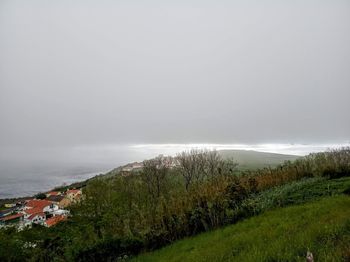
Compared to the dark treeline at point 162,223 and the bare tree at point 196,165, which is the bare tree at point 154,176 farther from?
the dark treeline at point 162,223

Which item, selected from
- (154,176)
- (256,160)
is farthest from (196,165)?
(256,160)

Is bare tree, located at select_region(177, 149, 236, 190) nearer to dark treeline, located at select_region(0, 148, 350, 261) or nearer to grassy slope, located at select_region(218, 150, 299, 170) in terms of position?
dark treeline, located at select_region(0, 148, 350, 261)

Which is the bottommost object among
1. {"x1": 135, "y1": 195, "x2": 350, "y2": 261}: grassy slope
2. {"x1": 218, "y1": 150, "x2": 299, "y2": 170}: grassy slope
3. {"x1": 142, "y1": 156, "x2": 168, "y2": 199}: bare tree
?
{"x1": 218, "y1": 150, "x2": 299, "y2": 170}: grassy slope

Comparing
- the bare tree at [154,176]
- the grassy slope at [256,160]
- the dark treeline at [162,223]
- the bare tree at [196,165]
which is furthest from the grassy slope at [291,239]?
the grassy slope at [256,160]

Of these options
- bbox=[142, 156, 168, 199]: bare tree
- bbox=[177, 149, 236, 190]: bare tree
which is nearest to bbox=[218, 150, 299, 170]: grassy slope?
bbox=[177, 149, 236, 190]: bare tree

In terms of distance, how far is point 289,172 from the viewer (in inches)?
732

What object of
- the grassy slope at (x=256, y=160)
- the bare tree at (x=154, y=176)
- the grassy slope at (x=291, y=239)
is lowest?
the grassy slope at (x=256, y=160)

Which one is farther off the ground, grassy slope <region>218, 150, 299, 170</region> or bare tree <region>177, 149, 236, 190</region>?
bare tree <region>177, 149, 236, 190</region>

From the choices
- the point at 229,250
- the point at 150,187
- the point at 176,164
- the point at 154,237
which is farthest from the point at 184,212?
the point at 176,164

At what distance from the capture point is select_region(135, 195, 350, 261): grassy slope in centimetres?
529

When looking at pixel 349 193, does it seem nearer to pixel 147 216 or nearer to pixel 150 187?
pixel 147 216

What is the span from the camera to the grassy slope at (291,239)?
5.29 m

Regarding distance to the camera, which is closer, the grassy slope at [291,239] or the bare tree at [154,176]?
the grassy slope at [291,239]

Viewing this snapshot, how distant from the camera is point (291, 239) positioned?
628 cm
